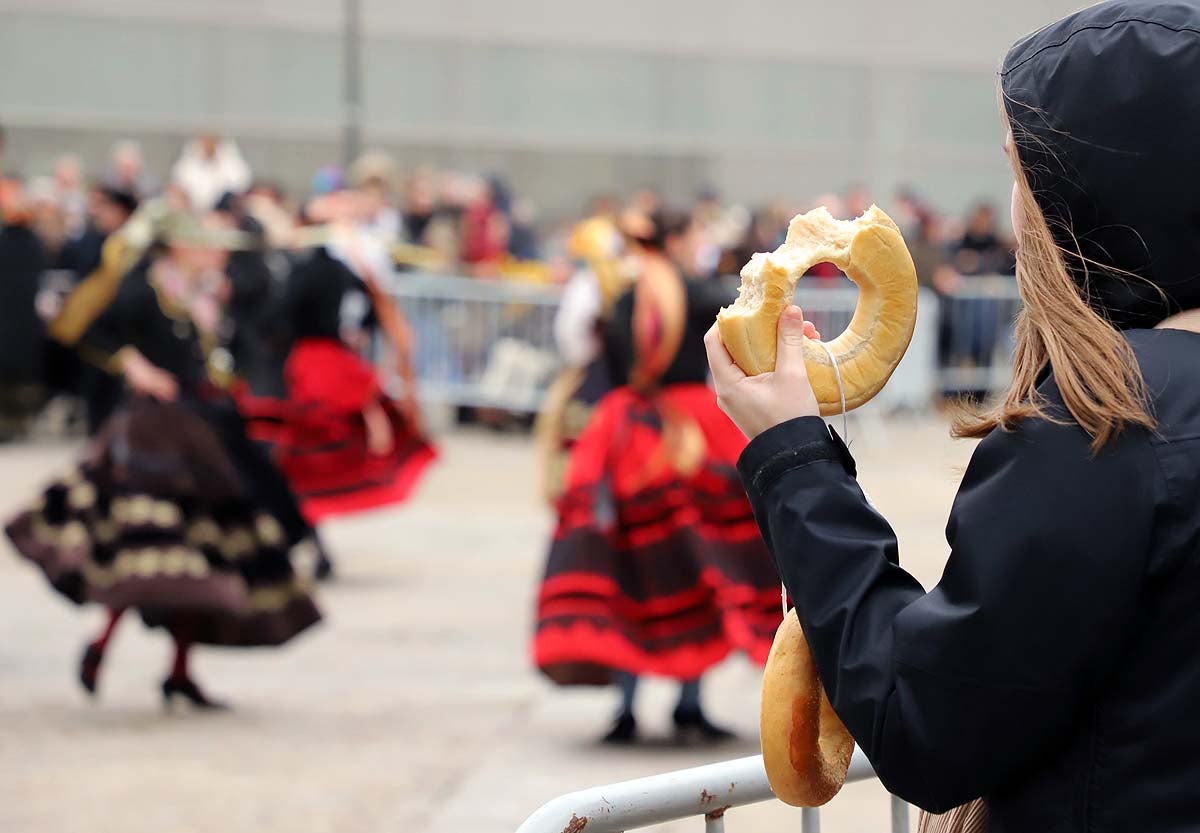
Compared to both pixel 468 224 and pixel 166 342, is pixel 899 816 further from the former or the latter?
pixel 468 224

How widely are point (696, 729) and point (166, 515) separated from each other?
6.27 feet

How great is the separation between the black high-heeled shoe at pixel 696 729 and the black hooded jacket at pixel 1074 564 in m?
4.39

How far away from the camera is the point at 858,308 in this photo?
173cm

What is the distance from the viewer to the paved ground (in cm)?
507

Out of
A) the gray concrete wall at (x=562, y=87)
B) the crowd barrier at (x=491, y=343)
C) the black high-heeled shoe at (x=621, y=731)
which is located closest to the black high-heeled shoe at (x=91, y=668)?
the black high-heeled shoe at (x=621, y=731)

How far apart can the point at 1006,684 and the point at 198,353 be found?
5.49 metres

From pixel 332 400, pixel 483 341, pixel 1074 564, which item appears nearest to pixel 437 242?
pixel 483 341

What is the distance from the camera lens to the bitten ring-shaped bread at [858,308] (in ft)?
5.43

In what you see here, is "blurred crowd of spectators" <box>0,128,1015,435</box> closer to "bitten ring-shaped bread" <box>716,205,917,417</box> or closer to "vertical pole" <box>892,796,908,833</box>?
"vertical pole" <box>892,796,908,833</box>

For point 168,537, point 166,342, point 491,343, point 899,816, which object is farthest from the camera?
point 491,343

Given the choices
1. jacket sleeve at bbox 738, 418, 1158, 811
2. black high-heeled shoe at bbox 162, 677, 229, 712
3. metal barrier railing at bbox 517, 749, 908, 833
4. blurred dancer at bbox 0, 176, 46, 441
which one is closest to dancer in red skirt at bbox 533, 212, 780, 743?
black high-heeled shoe at bbox 162, 677, 229, 712

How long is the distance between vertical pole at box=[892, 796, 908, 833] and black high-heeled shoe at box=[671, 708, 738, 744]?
3751 millimetres

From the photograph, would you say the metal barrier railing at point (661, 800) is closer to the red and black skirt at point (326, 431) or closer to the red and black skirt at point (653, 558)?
the red and black skirt at point (653, 558)

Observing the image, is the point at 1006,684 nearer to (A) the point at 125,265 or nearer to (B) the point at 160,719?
(B) the point at 160,719
